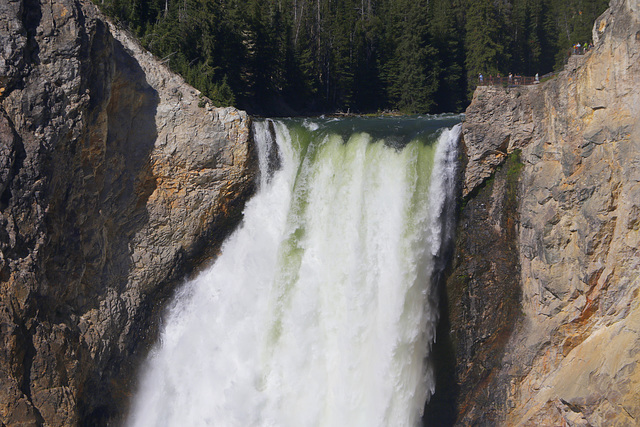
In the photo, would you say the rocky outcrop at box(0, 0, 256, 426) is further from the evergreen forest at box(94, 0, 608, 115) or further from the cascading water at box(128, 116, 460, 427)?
the evergreen forest at box(94, 0, 608, 115)

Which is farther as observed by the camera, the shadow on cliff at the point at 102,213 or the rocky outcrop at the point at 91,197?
the shadow on cliff at the point at 102,213

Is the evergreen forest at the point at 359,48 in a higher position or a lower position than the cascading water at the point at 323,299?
higher

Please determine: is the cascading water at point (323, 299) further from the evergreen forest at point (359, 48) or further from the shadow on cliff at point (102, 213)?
the evergreen forest at point (359, 48)

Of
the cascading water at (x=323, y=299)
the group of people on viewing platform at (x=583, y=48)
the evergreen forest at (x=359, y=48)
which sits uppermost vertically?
the evergreen forest at (x=359, y=48)

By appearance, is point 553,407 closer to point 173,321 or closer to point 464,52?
point 173,321

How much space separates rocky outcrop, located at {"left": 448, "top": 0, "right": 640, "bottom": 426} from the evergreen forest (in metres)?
14.5

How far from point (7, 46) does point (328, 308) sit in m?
9.21

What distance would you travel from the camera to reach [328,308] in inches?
527

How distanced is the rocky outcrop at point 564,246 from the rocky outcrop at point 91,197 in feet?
21.6

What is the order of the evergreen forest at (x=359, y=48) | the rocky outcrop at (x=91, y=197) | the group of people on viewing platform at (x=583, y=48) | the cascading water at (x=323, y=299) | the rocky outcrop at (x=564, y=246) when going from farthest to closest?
the evergreen forest at (x=359, y=48) → the cascading water at (x=323, y=299) → the group of people on viewing platform at (x=583, y=48) → the rocky outcrop at (x=91, y=197) → the rocky outcrop at (x=564, y=246)

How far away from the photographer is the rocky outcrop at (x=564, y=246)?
404 inches

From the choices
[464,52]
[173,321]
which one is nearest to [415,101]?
[464,52]

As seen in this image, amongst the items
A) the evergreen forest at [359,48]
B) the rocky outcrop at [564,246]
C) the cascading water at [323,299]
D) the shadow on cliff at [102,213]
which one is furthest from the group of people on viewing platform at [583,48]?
the evergreen forest at [359,48]

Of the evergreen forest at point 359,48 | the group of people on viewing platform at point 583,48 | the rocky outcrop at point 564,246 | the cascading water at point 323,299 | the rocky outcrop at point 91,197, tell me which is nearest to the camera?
the rocky outcrop at point 564,246
